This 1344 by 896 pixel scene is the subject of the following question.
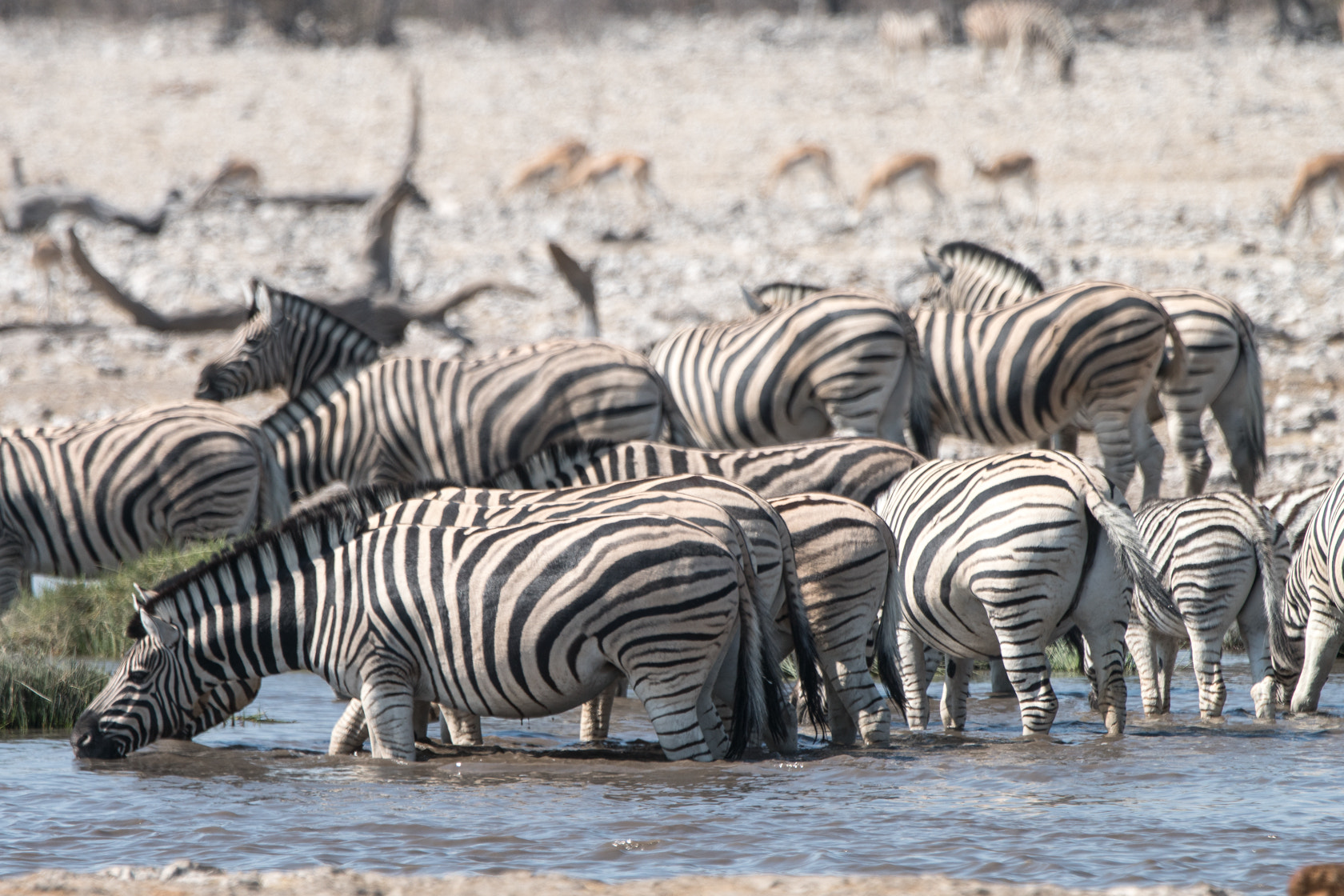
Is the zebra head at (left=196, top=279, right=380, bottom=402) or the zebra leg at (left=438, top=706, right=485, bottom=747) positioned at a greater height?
the zebra head at (left=196, top=279, right=380, bottom=402)

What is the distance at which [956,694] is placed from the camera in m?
6.84

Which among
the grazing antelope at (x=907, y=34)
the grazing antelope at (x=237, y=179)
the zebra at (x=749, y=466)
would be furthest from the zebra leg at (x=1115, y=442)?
the grazing antelope at (x=907, y=34)

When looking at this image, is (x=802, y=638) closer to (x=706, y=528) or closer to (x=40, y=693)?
(x=706, y=528)

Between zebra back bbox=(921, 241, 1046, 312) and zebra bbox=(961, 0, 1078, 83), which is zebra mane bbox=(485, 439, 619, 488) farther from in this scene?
zebra bbox=(961, 0, 1078, 83)

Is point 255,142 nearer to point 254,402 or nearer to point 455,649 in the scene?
point 254,402

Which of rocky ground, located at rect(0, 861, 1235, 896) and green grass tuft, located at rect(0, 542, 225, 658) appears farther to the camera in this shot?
green grass tuft, located at rect(0, 542, 225, 658)

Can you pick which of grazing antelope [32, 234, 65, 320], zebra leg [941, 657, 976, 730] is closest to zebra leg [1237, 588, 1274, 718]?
zebra leg [941, 657, 976, 730]

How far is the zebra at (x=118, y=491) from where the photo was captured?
854 centimetres

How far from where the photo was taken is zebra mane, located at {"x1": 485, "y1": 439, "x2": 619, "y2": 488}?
7145 millimetres

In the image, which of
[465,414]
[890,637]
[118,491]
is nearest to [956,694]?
[890,637]

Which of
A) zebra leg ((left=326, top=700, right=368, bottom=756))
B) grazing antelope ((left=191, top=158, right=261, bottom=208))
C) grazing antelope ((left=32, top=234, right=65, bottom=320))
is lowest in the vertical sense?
zebra leg ((left=326, top=700, right=368, bottom=756))

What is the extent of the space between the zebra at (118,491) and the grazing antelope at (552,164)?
596 inches

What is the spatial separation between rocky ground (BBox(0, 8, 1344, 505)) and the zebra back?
5.04 ft

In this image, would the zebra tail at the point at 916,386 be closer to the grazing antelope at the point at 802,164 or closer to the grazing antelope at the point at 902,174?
the grazing antelope at the point at 902,174
